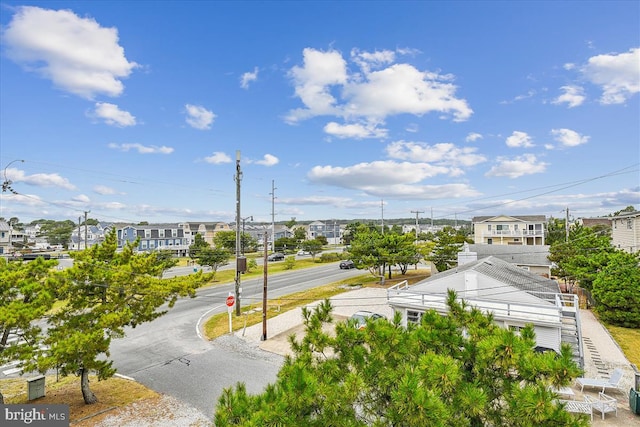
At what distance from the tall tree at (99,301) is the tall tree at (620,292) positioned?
2170 centimetres

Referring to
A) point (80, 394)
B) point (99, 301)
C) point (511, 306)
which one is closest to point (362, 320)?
point (511, 306)

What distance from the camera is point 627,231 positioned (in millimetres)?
26766

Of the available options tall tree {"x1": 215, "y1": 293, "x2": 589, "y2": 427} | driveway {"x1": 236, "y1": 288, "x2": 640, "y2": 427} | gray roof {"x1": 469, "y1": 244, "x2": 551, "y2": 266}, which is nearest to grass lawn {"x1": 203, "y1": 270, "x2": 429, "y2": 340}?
driveway {"x1": 236, "y1": 288, "x2": 640, "y2": 427}

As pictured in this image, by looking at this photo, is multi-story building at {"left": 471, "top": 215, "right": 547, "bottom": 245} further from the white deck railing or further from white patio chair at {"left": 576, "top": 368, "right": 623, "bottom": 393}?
white patio chair at {"left": 576, "top": 368, "right": 623, "bottom": 393}

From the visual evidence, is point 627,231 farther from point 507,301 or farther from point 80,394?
point 80,394

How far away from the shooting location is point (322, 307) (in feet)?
18.9

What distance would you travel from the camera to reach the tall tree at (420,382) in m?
3.68

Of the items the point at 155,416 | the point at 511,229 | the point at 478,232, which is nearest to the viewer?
the point at 155,416

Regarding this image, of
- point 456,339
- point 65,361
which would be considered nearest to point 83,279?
point 65,361

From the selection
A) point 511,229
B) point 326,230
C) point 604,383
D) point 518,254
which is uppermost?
point 511,229

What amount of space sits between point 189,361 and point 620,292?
72.9 feet

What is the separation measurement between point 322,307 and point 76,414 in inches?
366

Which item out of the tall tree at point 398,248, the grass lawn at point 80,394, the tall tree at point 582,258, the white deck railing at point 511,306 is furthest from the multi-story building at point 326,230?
the grass lawn at point 80,394

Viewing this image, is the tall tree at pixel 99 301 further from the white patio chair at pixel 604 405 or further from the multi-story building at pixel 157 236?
the multi-story building at pixel 157 236
